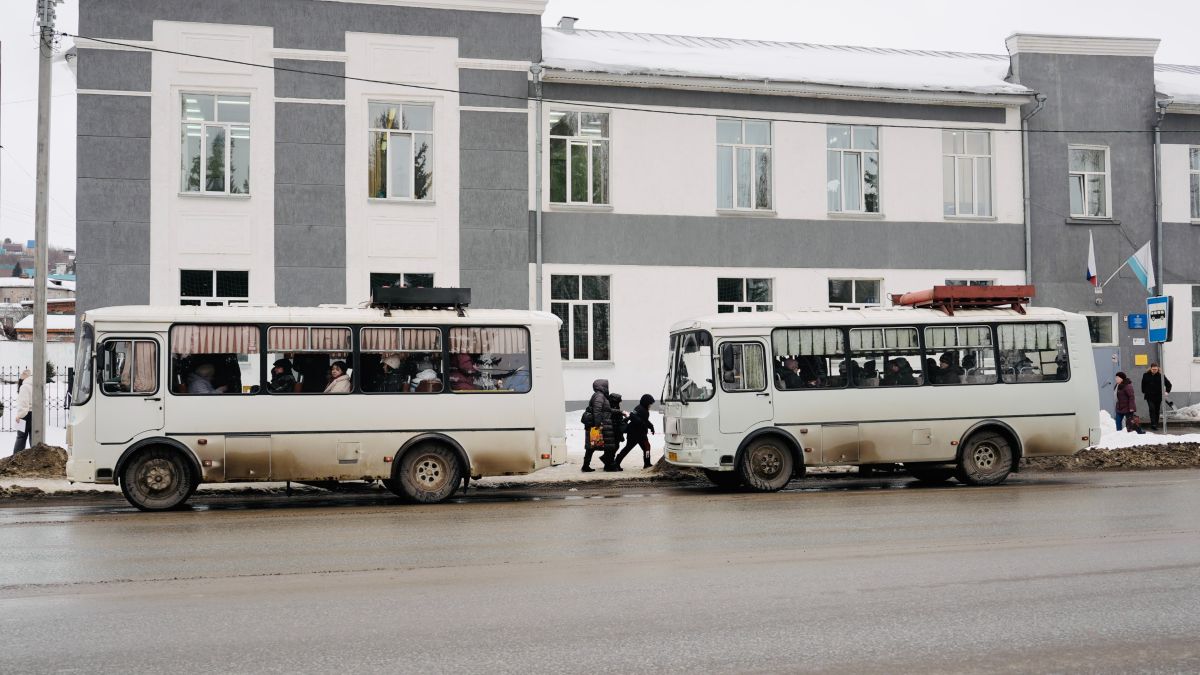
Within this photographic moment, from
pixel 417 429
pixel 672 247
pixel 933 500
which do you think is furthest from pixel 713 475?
pixel 672 247

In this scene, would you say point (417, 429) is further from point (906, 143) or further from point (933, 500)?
point (906, 143)

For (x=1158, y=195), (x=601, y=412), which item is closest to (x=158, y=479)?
(x=601, y=412)

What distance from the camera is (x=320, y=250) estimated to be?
2494cm

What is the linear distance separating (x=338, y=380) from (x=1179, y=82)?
25617mm

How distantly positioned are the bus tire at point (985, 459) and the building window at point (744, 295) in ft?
33.0

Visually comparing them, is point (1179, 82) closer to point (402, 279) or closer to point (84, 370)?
point (402, 279)

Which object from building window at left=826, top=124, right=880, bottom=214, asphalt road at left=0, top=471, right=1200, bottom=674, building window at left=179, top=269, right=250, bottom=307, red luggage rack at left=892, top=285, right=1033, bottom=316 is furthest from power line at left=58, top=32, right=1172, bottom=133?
asphalt road at left=0, top=471, right=1200, bottom=674

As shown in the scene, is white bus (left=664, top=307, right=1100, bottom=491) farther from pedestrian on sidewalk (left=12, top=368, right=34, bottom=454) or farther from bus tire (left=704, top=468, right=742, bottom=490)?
pedestrian on sidewalk (left=12, top=368, right=34, bottom=454)

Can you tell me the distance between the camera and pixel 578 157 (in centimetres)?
2648

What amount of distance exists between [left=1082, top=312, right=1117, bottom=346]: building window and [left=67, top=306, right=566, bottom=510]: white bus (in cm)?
1858

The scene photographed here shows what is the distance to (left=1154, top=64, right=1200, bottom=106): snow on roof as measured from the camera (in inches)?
1173

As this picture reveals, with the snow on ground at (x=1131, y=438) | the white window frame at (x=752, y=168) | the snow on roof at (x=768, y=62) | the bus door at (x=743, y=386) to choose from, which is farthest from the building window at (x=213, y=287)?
the snow on ground at (x=1131, y=438)

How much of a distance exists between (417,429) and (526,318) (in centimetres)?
214

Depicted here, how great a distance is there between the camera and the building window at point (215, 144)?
24531 millimetres
